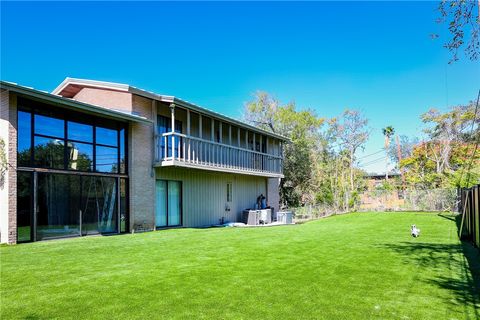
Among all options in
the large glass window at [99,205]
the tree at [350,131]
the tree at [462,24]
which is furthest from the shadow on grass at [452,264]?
the tree at [350,131]

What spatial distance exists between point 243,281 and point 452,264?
434 cm

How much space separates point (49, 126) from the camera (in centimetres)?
1163

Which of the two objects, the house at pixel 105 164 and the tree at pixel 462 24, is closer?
the tree at pixel 462 24

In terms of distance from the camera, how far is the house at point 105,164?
1075 centimetres

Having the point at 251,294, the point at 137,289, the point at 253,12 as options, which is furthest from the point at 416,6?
the point at 137,289

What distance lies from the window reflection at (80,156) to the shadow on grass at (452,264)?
999cm

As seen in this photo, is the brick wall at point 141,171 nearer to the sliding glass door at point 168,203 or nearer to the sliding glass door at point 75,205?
the sliding glass door at point 168,203

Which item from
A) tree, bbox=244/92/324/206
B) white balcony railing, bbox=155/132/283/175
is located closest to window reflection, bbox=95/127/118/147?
white balcony railing, bbox=155/132/283/175

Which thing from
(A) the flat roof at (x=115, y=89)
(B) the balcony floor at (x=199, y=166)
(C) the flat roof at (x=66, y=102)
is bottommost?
(B) the balcony floor at (x=199, y=166)

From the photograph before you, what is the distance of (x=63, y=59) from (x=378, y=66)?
1992 cm

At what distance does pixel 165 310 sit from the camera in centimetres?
451

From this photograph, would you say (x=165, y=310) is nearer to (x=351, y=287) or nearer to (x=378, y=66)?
(x=351, y=287)

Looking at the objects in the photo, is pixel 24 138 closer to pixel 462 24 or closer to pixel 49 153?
pixel 49 153

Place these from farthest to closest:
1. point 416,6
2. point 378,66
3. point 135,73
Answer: point 135,73
point 378,66
point 416,6
